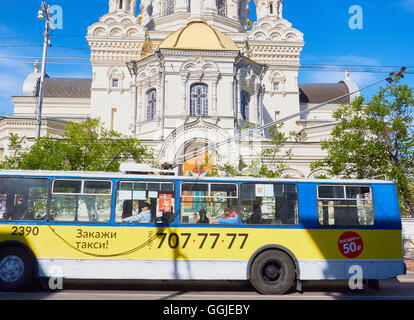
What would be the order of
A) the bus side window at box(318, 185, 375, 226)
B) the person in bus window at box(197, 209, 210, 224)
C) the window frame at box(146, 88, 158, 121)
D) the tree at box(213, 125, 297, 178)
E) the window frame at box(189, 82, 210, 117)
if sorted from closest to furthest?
the person in bus window at box(197, 209, 210, 224)
the bus side window at box(318, 185, 375, 226)
the tree at box(213, 125, 297, 178)
the window frame at box(189, 82, 210, 117)
the window frame at box(146, 88, 158, 121)

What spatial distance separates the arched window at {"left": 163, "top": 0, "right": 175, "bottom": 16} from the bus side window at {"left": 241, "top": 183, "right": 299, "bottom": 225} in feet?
119

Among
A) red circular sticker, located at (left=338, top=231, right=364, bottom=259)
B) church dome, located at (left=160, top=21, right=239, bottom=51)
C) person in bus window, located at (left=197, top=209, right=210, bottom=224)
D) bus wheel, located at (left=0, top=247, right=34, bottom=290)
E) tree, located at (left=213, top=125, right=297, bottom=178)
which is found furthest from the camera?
church dome, located at (left=160, top=21, right=239, bottom=51)

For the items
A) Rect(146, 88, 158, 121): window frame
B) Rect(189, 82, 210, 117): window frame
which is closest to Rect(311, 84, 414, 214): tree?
Rect(189, 82, 210, 117): window frame

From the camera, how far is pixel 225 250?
9.41 metres

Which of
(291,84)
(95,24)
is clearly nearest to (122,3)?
(95,24)

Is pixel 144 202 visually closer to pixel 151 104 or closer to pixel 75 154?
pixel 75 154

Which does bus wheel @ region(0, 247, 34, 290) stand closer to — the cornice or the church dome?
the church dome

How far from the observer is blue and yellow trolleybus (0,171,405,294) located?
928 centimetres

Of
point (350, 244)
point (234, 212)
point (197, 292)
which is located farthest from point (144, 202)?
point (350, 244)

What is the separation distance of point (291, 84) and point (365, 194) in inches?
1324

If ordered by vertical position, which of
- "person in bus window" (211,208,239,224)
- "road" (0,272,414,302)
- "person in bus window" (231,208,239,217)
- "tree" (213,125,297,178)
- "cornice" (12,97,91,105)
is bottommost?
"road" (0,272,414,302)

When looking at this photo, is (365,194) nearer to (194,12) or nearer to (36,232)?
(36,232)

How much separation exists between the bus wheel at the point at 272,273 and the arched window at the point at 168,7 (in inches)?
1470

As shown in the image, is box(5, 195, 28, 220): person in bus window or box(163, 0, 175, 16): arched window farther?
box(163, 0, 175, 16): arched window
